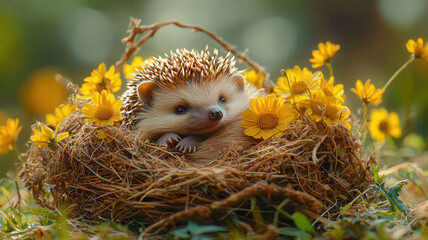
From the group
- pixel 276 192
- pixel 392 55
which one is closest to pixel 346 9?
Result: pixel 392 55

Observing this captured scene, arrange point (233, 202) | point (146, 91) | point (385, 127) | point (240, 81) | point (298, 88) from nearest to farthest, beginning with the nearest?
1. point (233, 202)
2. point (298, 88)
3. point (146, 91)
4. point (240, 81)
5. point (385, 127)

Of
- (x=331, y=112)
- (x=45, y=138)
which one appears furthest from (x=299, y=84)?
(x=45, y=138)

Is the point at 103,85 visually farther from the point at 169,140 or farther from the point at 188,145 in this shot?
the point at 188,145

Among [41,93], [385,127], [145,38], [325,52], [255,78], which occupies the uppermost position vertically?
[41,93]

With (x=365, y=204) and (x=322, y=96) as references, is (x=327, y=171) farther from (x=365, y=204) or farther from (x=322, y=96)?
(x=322, y=96)

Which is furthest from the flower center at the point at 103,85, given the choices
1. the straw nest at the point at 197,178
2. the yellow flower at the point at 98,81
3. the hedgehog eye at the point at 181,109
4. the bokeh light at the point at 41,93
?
the bokeh light at the point at 41,93

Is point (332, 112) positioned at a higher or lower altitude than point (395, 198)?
higher

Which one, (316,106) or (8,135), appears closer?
(316,106)

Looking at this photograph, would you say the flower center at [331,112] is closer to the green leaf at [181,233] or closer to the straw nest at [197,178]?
the straw nest at [197,178]
